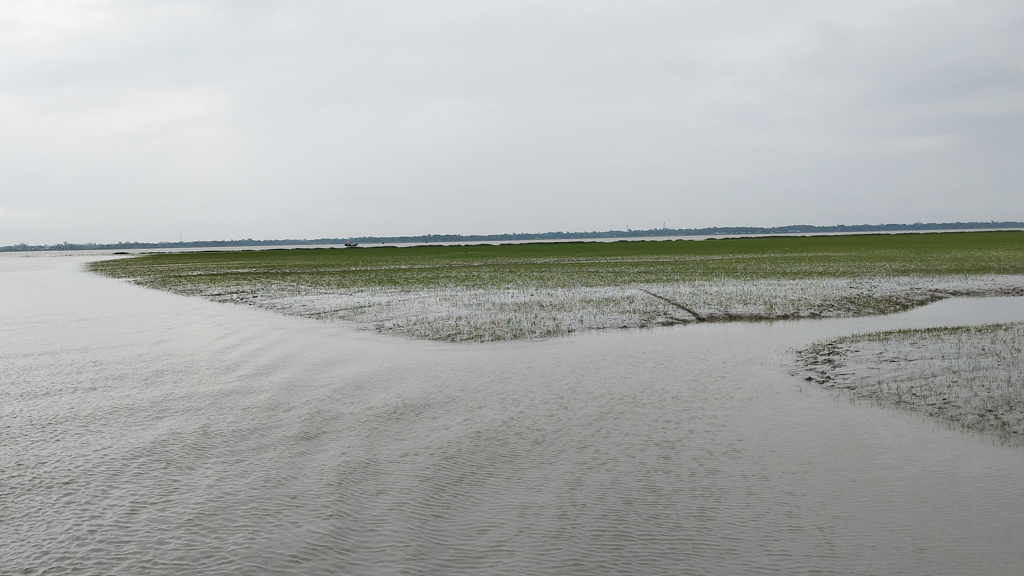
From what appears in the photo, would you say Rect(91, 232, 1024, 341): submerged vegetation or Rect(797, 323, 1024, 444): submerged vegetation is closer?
Rect(797, 323, 1024, 444): submerged vegetation

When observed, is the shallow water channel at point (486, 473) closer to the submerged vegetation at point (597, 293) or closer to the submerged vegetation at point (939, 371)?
the submerged vegetation at point (939, 371)

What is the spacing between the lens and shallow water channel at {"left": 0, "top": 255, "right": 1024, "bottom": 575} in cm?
717

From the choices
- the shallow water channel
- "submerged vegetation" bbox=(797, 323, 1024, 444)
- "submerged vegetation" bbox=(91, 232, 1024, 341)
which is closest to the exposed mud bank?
"submerged vegetation" bbox=(91, 232, 1024, 341)

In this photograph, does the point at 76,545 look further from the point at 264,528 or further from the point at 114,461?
the point at 114,461

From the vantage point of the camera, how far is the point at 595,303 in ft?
98.7

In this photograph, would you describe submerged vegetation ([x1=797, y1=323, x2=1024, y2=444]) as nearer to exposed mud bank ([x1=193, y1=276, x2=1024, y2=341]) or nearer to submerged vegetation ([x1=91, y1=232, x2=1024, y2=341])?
exposed mud bank ([x1=193, y1=276, x2=1024, y2=341])

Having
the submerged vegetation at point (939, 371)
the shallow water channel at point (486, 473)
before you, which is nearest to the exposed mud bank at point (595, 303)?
the submerged vegetation at point (939, 371)

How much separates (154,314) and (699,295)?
2700 cm

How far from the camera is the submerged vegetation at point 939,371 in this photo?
11953mm

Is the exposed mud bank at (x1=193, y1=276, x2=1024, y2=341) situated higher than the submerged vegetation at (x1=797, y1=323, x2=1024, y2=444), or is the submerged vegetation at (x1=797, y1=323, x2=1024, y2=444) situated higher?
the exposed mud bank at (x1=193, y1=276, x2=1024, y2=341)

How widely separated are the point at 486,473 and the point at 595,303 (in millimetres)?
21037

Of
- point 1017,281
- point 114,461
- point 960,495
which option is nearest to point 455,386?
point 114,461

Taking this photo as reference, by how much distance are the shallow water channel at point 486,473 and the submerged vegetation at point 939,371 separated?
86 cm

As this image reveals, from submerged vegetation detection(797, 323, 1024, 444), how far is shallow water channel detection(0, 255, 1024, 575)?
862mm
